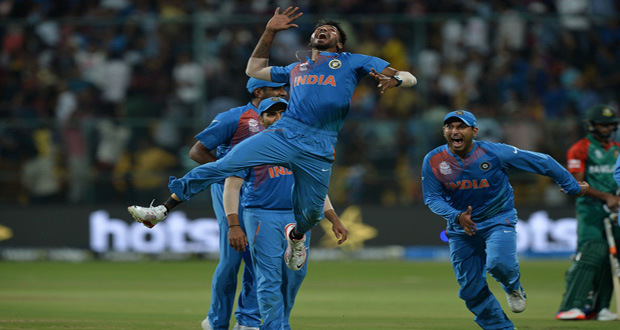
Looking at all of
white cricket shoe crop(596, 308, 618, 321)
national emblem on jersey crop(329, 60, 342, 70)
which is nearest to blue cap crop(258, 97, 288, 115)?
national emblem on jersey crop(329, 60, 342, 70)

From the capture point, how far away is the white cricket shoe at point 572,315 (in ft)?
36.3

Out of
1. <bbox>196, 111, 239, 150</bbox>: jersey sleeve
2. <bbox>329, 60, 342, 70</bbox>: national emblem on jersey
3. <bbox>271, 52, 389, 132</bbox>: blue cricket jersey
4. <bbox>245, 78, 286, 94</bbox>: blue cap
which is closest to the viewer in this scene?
<bbox>271, 52, 389, 132</bbox>: blue cricket jersey

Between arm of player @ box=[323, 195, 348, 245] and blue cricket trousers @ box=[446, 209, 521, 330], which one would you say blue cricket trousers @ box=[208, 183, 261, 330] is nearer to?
arm of player @ box=[323, 195, 348, 245]

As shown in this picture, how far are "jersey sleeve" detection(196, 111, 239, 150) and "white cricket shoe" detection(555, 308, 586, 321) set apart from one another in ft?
15.0

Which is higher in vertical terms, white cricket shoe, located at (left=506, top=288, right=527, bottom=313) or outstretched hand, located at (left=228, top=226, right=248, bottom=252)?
outstretched hand, located at (left=228, top=226, right=248, bottom=252)

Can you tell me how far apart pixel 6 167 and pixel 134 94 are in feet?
10.4

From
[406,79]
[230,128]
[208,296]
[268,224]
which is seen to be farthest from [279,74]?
[208,296]

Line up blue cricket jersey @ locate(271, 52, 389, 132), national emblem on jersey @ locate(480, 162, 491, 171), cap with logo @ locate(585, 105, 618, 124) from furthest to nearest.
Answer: cap with logo @ locate(585, 105, 618, 124) → national emblem on jersey @ locate(480, 162, 491, 171) → blue cricket jersey @ locate(271, 52, 389, 132)

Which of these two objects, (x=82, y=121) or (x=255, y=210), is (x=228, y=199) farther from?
(x=82, y=121)

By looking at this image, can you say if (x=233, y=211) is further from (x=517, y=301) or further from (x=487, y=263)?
(x=517, y=301)

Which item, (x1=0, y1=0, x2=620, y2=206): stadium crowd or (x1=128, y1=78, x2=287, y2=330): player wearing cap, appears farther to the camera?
(x1=0, y1=0, x2=620, y2=206): stadium crowd

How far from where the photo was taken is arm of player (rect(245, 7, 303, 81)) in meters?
8.70

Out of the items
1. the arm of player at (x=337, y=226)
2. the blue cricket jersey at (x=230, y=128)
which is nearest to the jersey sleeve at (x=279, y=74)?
the blue cricket jersey at (x=230, y=128)

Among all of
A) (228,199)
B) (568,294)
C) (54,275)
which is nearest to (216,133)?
(228,199)
